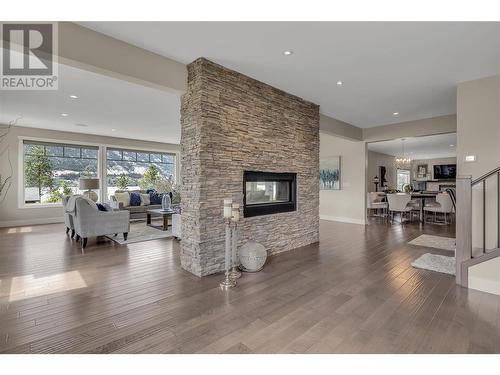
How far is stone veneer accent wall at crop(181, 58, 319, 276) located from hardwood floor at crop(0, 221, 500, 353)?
48 centimetres

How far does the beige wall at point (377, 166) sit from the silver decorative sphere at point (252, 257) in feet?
29.7

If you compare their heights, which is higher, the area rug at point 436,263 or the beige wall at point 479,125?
the beige wall at point 479,125

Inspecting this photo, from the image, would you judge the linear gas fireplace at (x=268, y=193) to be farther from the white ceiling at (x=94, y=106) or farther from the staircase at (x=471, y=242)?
the staircase at (x=471, y=242)

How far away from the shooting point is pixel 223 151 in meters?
3.53

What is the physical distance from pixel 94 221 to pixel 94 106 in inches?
94.3

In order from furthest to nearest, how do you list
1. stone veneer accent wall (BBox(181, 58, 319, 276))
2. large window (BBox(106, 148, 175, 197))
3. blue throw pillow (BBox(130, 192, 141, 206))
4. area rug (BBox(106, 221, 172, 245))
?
large window (BBox(106, 148, 175, 197)) → blue throw pillow (BBox(130, 192, 141, 206)) → area rug (BBox(106, 221, 172, 245)) → stone veneer accent wall (BBox(181, 58, 319, 276))

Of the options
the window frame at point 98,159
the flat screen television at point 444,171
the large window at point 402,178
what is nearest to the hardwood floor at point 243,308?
the window frame at point 98,159

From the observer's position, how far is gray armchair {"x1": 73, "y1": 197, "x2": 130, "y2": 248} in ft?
15.9

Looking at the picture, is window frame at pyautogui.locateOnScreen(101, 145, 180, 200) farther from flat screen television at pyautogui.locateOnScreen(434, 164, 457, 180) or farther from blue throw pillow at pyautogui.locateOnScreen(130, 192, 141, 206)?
flat screen television at pyautogui.locateOnScreen(434, 164, 457, 180)

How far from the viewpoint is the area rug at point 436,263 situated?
140 inches

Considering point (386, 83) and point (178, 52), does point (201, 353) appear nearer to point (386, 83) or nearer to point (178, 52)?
point (178, 52)

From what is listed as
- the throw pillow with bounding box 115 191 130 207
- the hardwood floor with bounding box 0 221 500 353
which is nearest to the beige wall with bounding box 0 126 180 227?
the throw pillow with bounding box 115 191 130 207
